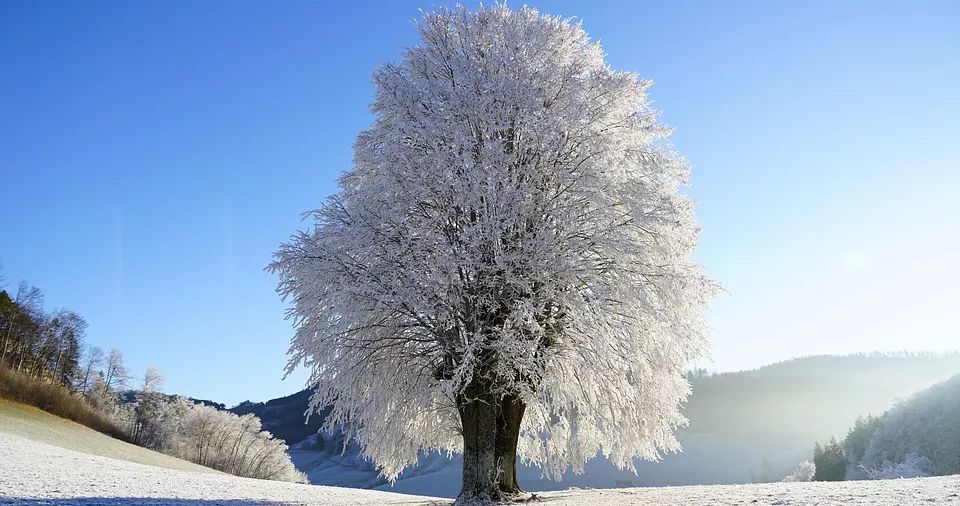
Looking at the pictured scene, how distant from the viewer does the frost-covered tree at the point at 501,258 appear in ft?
46.4

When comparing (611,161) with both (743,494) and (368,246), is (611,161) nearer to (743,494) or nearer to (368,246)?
(368,246)

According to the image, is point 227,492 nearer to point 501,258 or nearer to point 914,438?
point 501,258

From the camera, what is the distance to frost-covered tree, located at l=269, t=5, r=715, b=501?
556 inches

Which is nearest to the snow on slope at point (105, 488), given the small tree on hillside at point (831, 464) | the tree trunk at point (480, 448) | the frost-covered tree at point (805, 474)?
the tree trunk at point (480, 448)

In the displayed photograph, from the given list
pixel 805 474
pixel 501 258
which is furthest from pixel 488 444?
pixel 805 474

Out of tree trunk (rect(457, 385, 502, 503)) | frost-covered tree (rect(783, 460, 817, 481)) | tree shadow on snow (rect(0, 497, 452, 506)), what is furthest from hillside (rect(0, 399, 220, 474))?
frost-covered tree (rect(783, 460, 817, 481))

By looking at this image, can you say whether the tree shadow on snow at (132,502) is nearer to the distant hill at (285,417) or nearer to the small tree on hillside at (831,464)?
the small tree on hillside at (831,464)

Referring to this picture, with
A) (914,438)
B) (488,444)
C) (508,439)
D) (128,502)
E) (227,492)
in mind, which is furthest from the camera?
(914,438)

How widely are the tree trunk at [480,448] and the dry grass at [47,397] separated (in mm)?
50352

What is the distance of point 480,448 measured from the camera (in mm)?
15227

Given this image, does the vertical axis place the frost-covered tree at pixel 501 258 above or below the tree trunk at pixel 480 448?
above

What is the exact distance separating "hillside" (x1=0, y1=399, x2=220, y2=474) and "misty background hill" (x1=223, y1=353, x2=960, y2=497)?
8155 centimetres

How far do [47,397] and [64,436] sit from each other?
63.6 ft

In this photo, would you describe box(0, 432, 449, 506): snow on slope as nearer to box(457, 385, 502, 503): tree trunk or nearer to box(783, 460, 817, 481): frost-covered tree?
box(457, 385, 502, 503): tree trunk
